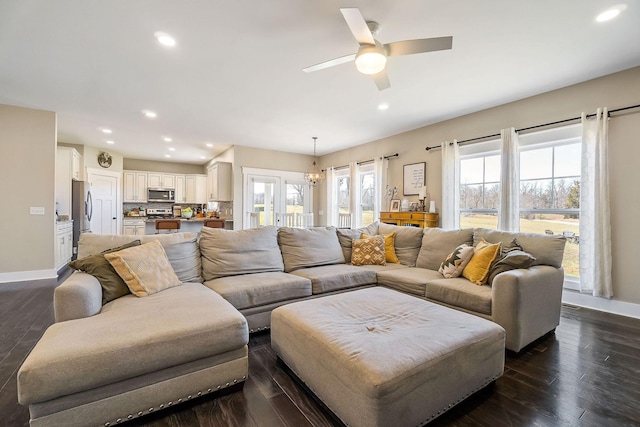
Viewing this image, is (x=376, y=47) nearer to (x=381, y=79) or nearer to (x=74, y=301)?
(x=381, y=79)

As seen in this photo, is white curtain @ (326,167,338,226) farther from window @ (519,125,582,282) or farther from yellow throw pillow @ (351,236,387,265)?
window @ (519,125,582,282)

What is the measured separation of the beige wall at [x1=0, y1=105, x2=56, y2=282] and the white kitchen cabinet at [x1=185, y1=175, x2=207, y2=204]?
4.04 metres

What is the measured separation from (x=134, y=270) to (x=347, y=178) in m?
5.73

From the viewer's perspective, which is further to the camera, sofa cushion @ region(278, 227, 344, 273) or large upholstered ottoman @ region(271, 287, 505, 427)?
sofa cushion @ region(278, 227, 344, 273)

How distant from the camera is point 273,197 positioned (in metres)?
7.30

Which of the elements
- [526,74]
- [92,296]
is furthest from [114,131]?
[526,74]

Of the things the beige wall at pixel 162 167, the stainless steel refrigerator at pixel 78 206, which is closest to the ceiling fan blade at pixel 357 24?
the stainless steel refrigerator at pixel 78 206

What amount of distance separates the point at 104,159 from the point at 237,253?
21.9ft

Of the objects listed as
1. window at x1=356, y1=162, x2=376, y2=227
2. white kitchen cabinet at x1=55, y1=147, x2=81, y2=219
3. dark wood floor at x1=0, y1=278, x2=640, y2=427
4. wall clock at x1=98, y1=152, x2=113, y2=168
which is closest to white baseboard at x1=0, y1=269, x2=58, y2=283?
white kitchen cabinet at x1=55, y1=147, x2=81, y2=219

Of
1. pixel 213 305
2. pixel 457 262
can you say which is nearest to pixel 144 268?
pixel 213 305

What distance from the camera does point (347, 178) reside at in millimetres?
7254

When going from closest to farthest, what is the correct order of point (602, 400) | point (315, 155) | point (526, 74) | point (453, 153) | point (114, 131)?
point (602, 400) → point (526, 74) → point (453, 153) → point (114, 131) → point (315, 155)

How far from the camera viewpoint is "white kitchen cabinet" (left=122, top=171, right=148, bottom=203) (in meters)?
7.88

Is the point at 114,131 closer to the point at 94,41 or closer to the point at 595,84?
the point at 94,41
